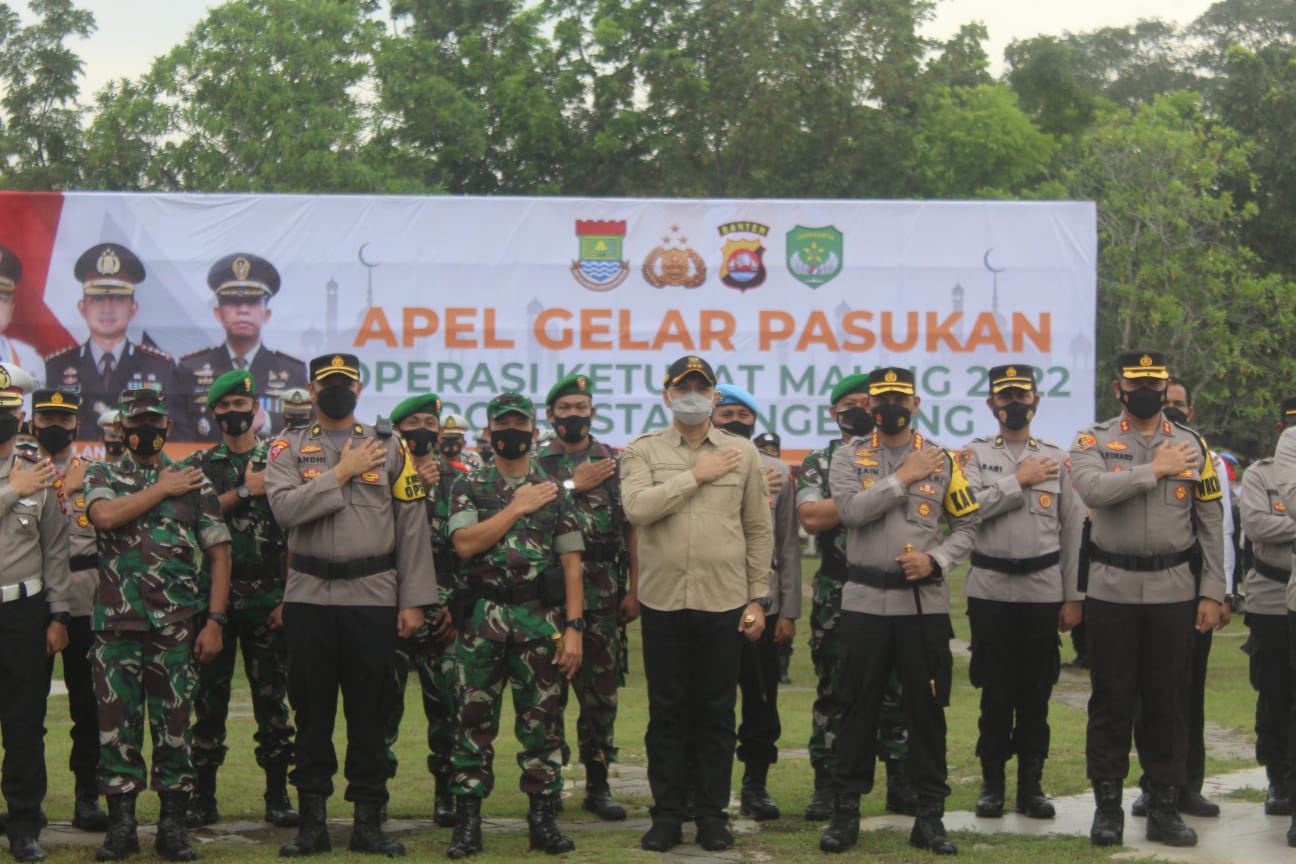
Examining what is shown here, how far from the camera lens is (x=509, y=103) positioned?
35312mm

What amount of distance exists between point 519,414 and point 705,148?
26.7 metres

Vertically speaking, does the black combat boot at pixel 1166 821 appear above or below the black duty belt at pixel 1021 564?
below

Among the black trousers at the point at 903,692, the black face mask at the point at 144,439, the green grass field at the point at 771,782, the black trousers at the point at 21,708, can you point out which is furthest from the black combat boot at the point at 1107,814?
the black trousers at the point at 21,708

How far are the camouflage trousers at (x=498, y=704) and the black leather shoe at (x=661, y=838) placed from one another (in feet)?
1.59

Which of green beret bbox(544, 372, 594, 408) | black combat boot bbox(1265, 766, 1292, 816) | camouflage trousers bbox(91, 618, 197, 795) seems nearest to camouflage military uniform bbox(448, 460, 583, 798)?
green beret bbox(544, 372, 594, 408)

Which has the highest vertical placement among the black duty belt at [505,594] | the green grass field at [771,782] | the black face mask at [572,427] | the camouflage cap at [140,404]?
the camouflage cap at [140,404]

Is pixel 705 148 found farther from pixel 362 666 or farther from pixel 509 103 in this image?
pixel 362 666

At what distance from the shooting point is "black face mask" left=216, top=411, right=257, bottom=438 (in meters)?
7.82

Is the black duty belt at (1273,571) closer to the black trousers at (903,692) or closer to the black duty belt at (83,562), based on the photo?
the black trousers at (903,692)

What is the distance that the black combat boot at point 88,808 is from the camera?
770 cm

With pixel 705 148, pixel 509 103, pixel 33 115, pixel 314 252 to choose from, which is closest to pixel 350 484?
pixel 314 252

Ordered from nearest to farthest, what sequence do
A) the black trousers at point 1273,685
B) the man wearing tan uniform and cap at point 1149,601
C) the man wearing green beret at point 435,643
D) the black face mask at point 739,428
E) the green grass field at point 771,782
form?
1. the green grass field at point 771,782
2. the man wearing tan uniform and cap at point 1149,601
3. the man wearing green beret at point 435,643
4. the black trousers at point 1273,685
5. the black face mask at point 739,428

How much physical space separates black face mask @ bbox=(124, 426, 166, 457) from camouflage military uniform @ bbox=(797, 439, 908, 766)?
9.96 ft

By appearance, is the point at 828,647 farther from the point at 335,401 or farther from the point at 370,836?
the point at 335,401
